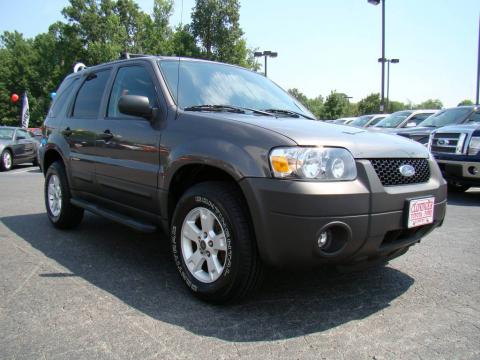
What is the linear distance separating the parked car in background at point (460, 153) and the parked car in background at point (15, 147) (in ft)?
41.3

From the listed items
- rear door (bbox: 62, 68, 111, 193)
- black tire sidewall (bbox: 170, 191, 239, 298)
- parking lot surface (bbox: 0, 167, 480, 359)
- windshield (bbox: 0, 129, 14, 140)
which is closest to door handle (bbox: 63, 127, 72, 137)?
rear door (bbox: 62, 68, 111, 193)

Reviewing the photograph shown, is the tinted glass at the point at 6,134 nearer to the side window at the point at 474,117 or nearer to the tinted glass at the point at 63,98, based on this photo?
the tinted glass at the point at 63,98

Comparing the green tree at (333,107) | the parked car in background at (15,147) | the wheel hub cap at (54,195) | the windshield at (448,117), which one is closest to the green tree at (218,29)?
the green tree at (333,107)

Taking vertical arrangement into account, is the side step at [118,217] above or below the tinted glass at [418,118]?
below

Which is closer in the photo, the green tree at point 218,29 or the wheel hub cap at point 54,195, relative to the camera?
the wheel hub cap at point 54,195

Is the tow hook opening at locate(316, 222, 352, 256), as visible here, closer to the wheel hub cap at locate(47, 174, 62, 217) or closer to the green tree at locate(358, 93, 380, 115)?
the wheel hub cap at locate(47, 174, 62, 217)

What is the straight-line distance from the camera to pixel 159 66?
371 cm

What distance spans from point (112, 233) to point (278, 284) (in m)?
2.39

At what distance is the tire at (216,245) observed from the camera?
2725mm

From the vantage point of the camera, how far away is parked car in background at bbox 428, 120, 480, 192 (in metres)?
7.05

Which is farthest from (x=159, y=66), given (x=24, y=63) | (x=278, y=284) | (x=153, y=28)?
(x=24, y=63)

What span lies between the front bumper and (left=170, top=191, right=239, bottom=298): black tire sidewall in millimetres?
201

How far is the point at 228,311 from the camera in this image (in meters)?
2.87

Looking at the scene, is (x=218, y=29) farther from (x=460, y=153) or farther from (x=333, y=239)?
(x=333, y=239)
